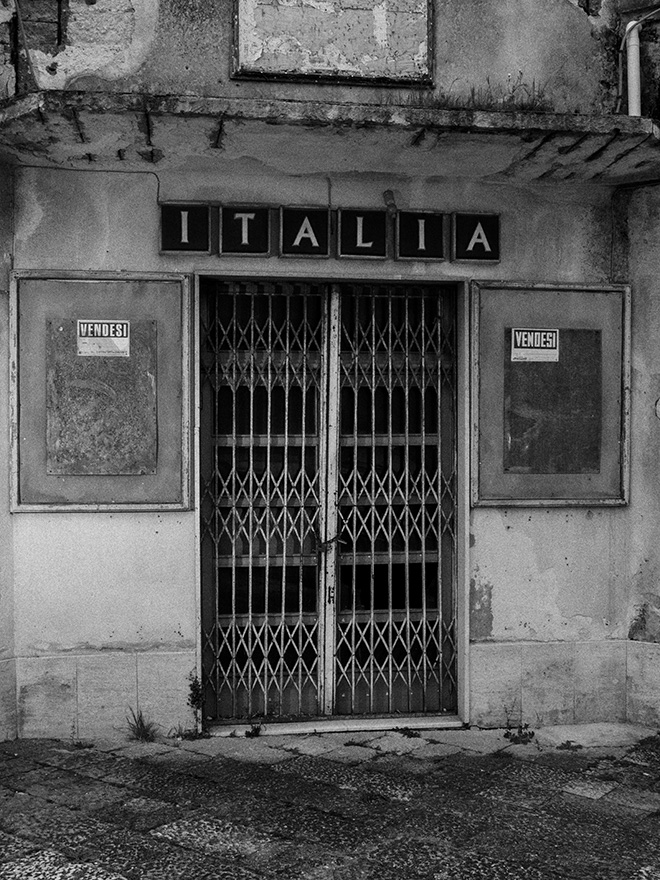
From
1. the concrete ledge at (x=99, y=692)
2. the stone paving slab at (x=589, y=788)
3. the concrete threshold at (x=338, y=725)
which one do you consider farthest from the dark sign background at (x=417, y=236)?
the stone paving slab at (x=589, y=788)

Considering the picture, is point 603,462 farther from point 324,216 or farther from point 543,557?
point 324,216

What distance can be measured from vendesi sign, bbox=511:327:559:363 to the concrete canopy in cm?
100

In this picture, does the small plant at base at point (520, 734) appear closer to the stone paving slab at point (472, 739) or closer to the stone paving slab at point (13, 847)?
the stone paving slab at point (472, 739)

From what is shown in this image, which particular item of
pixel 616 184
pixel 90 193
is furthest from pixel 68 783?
pixel 616 184

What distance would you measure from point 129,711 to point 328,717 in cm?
133

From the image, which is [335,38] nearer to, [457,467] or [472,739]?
[457,467]

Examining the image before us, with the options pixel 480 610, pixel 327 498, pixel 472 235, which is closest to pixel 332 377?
pixel 327 498

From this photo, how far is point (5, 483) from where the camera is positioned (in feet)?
20.1

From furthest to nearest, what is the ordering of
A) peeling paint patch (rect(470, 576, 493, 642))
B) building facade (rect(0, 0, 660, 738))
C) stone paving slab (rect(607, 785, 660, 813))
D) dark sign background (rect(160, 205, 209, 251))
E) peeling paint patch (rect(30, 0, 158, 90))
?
peeling paint patch (rect(470, 576, 493, 642)) → dark sign background (rect(160, 205, 209, 251)) → building facade (rect(0, 0, 660, 738)) → peeling paint patch (rect(30, 0, 158, 90)) → stone paving slab (rect(607, 785, 660, 813))

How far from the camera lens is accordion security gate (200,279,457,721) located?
654 cm

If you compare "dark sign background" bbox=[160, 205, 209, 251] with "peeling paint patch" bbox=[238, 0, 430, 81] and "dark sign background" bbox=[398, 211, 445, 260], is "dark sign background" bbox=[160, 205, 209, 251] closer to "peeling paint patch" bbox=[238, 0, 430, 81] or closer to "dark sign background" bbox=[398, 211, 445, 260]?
"peeling paint patch" bbox=[238, 0, 430, 81]

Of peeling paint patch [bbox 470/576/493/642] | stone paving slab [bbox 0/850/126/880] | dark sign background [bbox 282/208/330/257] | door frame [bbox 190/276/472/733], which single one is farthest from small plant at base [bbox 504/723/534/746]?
dark sign background [bbox 282/208/330/257]

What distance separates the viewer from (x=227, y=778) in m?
5.58

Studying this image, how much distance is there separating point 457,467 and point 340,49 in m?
2.80
